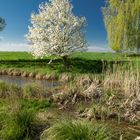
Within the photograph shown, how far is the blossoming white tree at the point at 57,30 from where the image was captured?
36938 mm

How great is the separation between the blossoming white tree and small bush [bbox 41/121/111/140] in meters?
26.4

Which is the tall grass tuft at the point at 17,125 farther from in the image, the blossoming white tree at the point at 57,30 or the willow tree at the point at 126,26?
the willow tree at the point at 126,26

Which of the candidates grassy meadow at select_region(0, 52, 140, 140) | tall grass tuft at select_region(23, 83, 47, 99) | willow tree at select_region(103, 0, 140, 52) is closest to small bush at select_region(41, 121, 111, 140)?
grassy meadow at select_region(0, 52, 140, 140)

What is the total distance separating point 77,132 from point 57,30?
2736 cm

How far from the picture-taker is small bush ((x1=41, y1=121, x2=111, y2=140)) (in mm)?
10102

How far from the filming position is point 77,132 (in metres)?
10.2

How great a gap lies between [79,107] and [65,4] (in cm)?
2272

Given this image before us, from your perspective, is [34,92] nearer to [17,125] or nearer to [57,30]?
[17,125]

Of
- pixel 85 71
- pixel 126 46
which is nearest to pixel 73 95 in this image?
pixel 85 71

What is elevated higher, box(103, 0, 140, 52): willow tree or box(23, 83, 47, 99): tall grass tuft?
box(103, 0, 140, 52): willow tree

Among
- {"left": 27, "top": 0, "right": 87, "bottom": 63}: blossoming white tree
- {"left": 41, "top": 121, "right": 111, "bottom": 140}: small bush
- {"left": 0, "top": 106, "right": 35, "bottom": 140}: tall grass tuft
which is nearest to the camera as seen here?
{"left": 41, "top": 121, "right": 111, "bottom": 140}: small bush

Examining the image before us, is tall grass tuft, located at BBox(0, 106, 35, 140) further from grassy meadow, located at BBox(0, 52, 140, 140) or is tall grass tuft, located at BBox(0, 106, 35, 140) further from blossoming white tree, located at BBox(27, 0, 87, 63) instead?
blossoming white tree, located at BBox(27, 0, 87, 63)

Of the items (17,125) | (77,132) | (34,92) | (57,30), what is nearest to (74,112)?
(34,92)

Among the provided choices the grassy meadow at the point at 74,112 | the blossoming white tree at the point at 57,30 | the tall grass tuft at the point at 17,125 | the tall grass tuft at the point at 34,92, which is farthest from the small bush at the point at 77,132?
the blossoming white tree at the point at 57,30
